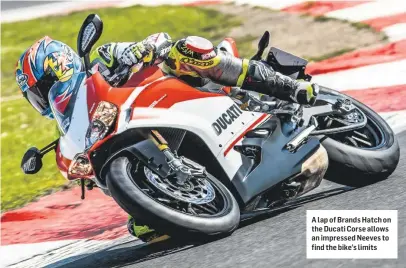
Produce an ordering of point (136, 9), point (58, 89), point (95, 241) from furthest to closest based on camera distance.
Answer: point (136, 9)
point (95, 241)
point (58, 89)

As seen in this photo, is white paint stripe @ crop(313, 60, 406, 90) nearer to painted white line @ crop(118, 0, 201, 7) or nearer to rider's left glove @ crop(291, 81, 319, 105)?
rider's left glove @ crop(291, 81, 319, 105)

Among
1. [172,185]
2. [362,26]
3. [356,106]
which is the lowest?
[172,185]

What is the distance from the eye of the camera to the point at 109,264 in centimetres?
486

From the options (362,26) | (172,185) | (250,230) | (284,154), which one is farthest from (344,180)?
(362,26)

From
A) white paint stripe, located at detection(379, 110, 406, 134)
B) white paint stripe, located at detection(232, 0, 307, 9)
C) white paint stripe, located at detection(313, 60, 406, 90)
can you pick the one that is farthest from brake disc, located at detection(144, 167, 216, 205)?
white paint stripe, located at detection(232, 0, 307, 9)

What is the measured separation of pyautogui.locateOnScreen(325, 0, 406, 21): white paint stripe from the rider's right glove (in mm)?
5622

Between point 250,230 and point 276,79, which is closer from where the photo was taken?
point 250,230

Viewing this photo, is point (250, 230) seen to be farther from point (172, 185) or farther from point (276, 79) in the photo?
point (276, 79)

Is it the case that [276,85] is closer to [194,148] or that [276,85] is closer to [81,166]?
[194,148]

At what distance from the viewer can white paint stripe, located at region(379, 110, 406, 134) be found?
652 centimetres

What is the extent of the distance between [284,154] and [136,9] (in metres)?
7.76

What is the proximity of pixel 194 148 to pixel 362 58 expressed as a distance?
4.33 metres

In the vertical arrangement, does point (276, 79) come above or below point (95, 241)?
above
